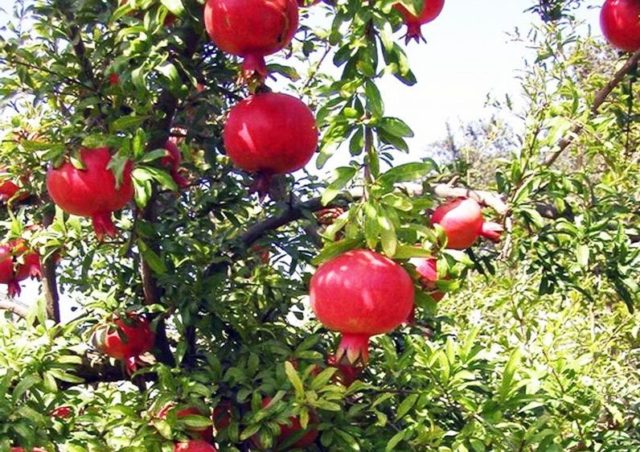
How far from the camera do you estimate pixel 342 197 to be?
1855 mm

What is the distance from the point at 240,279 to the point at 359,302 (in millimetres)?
1087

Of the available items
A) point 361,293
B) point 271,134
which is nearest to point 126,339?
point 271,134

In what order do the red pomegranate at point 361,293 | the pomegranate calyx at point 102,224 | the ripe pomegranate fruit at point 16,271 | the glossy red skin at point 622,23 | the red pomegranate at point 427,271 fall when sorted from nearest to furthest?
the red pomegranate at point 361,293
the red pomegranate at point 427,271
the pomegranate calyx at point 102,224
the glossy red skin at point 622,23
the ripe pomegranate fruit at point 16,271

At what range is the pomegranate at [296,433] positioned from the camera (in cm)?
170

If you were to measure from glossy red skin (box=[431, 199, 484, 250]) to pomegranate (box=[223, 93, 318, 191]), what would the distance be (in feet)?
0.91

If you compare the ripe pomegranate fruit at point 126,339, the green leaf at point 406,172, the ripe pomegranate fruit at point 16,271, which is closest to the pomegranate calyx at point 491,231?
the green leaf at point 406,172

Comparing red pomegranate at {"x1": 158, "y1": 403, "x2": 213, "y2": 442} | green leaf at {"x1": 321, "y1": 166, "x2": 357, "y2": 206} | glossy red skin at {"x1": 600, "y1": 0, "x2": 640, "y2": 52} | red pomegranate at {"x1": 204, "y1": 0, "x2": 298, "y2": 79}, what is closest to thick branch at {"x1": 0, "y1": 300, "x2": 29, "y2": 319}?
red pomegranate at {"x1": 158, "y1": 403, "x2": 213, "y2": 442}

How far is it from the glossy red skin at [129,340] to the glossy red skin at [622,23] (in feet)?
4.41

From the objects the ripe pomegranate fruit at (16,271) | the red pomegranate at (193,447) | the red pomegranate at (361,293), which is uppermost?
the ripe pomegranate fruit at (16,271)

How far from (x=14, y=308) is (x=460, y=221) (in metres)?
1.50

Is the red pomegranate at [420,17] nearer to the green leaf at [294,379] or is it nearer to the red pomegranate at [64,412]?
the green leaf at [294,379]

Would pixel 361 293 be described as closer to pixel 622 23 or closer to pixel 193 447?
pixel 193 447

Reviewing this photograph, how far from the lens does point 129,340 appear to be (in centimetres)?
184

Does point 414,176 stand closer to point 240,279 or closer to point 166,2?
point 166,2
